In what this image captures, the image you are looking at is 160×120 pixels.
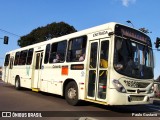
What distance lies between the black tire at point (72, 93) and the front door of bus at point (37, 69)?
12.5 ft

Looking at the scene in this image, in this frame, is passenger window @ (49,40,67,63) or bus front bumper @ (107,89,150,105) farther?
passenger window @ (49,40,67,63)

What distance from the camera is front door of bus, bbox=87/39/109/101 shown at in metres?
10.9

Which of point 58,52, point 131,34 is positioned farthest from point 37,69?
point 131,34

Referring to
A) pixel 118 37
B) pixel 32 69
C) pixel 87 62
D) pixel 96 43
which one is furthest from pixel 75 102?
pixel 32 69

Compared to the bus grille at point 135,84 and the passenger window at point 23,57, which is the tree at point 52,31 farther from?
the bus grille at point 135,84

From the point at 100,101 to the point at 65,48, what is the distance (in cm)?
381

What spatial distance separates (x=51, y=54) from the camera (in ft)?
50.2

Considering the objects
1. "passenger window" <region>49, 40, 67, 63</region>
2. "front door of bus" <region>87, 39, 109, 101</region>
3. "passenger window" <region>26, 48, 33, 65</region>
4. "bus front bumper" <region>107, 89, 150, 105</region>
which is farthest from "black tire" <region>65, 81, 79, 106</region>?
"passenger window" <region>26, 48, 33, 65</region>

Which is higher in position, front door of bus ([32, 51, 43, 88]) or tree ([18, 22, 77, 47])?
tree ([18, 22, 77, 47])

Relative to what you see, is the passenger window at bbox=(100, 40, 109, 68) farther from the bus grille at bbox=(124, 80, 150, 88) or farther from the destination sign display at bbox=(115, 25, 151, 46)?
the bus grille at bbox=(124, 80, 150, 88)

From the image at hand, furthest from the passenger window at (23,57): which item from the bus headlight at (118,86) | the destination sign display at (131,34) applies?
the bus headlight at (118,86)

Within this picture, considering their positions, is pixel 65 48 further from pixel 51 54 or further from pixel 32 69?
pixel 32 69

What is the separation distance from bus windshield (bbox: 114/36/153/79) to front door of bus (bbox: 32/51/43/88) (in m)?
6.83

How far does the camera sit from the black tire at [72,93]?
12.5 m
